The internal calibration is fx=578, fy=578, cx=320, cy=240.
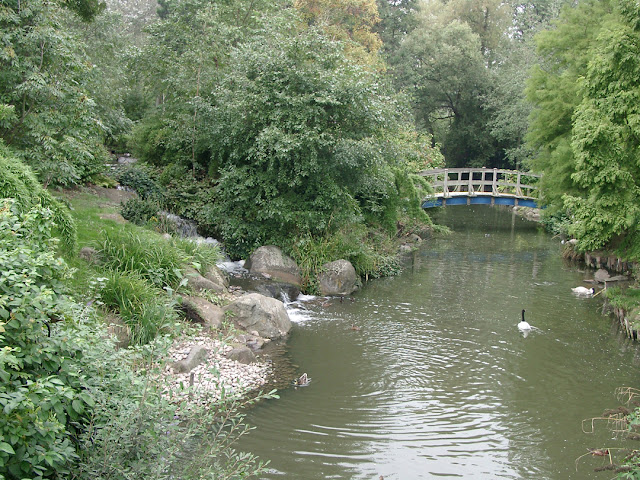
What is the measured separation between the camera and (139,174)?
1717cm

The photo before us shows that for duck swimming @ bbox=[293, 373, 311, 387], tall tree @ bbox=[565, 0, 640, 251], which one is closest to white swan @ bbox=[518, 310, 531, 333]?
tall tree @ bbox=[565, 0, 640, 251]

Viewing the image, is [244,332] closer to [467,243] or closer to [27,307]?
[27,307]

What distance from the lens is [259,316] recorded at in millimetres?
11031

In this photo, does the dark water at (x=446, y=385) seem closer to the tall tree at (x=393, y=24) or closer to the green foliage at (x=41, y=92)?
the green foliage at (x=41, y=92)

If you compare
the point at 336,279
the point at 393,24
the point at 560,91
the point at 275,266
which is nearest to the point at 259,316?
the point at 275,266

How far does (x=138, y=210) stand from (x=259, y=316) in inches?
205

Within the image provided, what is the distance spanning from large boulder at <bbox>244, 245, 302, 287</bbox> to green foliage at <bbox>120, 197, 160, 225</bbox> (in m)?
2.78

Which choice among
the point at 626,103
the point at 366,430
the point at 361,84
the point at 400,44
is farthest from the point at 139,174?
the point at 400,44

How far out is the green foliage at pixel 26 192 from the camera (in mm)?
6918

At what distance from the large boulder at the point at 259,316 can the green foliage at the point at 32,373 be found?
19.2 feet

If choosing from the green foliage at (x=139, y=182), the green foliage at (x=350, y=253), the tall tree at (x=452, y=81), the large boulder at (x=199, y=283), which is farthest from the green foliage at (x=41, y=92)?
the tall tree at (x=452, y=81)

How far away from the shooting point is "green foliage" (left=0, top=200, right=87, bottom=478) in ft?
13.1

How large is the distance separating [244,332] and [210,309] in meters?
0.76

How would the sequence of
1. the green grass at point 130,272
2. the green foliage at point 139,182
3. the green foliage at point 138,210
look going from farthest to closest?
the green foliage at point 139,182, the green foliage at point 138,210, the green grass at point 130,272
